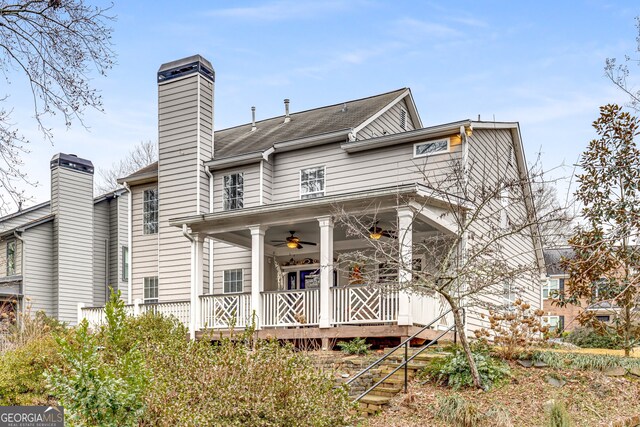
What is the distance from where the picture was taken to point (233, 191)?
54.7 feet

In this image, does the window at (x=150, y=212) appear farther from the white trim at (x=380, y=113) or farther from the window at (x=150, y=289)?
the white trim at (x=380, y=113)

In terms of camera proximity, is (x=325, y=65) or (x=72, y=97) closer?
(x=72, y=97)

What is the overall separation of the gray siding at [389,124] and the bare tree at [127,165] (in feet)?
58.1

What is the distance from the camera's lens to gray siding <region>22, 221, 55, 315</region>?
2130 centimetres

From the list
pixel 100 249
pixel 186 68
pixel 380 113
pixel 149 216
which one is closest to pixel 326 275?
pixel 380 113

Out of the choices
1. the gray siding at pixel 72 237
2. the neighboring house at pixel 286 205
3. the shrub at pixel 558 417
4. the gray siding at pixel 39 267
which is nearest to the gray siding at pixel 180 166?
the neighboring house at pixel 286 205

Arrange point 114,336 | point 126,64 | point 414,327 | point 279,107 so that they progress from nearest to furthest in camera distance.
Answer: point 114,336, point 126,64, point 414,327, point 279,107

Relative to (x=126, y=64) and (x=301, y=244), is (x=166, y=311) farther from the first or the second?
(x=126, y=64)

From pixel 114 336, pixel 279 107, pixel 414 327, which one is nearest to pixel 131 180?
pixel 279 107

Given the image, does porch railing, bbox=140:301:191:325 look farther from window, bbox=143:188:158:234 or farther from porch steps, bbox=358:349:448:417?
porch steps, bbox=358:349:448:417

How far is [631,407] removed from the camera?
8000mm

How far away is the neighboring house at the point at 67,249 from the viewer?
21406 mm

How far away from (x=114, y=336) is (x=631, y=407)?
22.7 feet

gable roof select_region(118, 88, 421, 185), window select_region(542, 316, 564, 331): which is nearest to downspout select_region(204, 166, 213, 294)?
gable roof select_region(118, 88, 421, 185)
